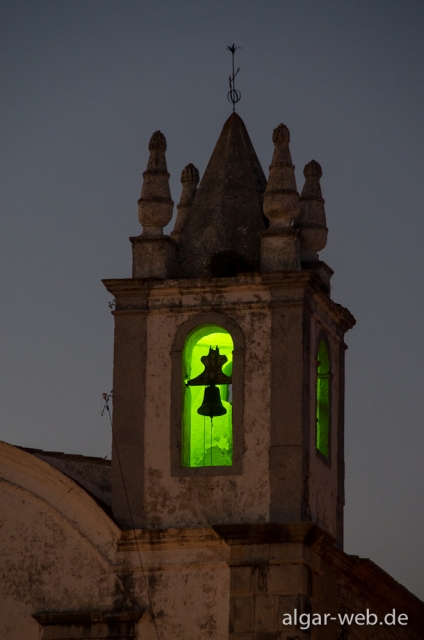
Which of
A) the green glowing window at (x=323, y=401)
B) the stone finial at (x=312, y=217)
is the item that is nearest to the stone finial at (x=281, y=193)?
the stone finial at (x=312, y=217)

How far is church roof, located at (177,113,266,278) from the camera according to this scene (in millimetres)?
22422

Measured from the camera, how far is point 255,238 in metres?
22.5

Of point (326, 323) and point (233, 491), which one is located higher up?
point (326, 323)

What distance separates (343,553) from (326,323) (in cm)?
293

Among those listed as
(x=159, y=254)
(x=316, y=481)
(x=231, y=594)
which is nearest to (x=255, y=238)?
(x=159, y=254)

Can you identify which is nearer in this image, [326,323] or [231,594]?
[231,594]

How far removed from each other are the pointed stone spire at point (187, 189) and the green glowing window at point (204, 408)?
2.40 metres

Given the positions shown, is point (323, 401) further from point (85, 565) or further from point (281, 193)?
point (85, 565)

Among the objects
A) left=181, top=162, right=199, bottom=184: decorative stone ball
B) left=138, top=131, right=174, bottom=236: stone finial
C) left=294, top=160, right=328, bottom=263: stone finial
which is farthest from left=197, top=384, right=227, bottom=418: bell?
left=181, top=162, right=199, bottom=184: decorative stone ball

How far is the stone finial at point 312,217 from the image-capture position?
23000mm

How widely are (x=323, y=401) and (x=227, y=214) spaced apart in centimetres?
258

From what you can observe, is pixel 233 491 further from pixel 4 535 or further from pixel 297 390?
pixel 4 535

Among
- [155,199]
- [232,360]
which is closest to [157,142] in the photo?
[155,199]

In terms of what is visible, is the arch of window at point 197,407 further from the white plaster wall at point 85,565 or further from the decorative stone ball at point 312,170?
the decorative stone ball at point 312,170
